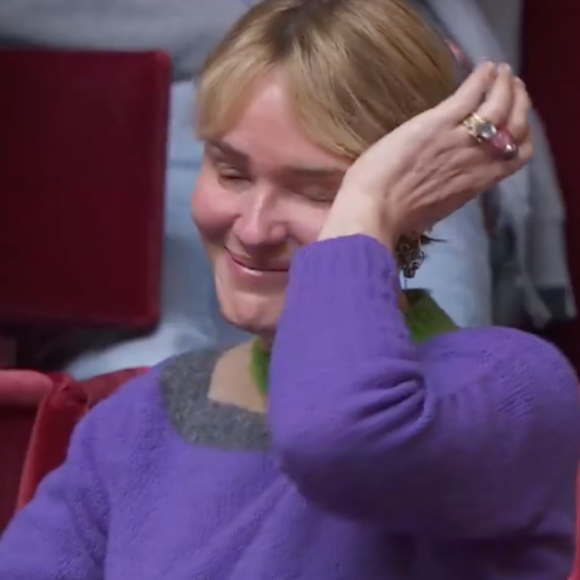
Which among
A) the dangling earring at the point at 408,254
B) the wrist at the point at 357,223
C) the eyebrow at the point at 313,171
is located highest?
the wrist at the point at 357,223

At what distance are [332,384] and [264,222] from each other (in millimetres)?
Answer: 175

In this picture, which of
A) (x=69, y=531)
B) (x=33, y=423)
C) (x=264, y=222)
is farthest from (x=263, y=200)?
(x=33, y=423)

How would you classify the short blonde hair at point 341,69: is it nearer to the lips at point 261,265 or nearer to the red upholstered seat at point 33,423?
the lips at point 261,265

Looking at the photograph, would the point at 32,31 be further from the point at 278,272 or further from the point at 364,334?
the point at 364,334

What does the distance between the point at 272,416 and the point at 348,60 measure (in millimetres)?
256

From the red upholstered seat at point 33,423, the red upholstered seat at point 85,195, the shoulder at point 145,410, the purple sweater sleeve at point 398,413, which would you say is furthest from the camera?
the red upholstered seat at point 85,195

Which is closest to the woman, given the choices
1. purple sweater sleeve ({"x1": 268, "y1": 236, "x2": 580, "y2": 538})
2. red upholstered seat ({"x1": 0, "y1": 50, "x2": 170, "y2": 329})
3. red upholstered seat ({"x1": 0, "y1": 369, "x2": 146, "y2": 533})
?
purple sweater sleeve ({"x1": 268, "y1": 236, "x2": 580, "y2": 538})

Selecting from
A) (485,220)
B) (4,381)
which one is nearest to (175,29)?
(485,220)

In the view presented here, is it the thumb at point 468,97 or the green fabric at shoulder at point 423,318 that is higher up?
the thumb at point 468,97

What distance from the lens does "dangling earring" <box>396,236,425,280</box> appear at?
2.86ft

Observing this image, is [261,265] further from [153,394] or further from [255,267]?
[153,394]

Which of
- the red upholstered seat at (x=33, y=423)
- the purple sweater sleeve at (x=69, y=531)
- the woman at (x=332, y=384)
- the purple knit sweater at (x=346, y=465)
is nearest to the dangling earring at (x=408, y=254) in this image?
the woman at (x=332, y=384)

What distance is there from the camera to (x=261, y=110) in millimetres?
824

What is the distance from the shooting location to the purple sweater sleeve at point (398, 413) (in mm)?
686
